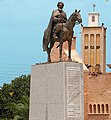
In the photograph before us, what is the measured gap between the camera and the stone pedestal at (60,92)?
11.5m

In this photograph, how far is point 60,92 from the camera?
11.5 meters

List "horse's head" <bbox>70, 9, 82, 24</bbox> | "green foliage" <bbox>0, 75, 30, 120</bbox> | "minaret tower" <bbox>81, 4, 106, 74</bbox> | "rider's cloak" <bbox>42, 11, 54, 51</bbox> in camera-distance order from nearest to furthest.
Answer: "horse's head" <bbox>70, 9, 82, 24</bbox>, "rider's cloak" <bbox>42, 11, 54, 51</bbox>, "green foliage" <bbox>0, 75, 30, 120</bbox>, "minaret tower" <bbox>81, 4, 106, 74</bbox>

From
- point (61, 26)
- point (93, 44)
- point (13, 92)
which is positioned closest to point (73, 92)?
point (61, 26)

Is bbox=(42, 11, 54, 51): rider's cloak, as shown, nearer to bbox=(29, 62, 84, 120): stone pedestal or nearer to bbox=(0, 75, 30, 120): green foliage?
bbox=(29, 62, 84, 120): stone pedestal

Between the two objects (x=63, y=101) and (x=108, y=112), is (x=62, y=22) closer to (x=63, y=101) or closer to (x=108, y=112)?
(x=63, y=101)

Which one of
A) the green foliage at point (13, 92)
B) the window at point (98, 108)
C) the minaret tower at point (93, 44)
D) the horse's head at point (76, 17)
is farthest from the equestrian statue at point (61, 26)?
the minaret tower at point (93, 44)

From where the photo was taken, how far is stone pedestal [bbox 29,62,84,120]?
11.5m

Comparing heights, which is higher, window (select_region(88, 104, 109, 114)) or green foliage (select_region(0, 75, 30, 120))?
green foliage (select_region(0, 75, 30, 120))

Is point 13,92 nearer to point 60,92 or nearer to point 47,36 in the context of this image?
point 47,36

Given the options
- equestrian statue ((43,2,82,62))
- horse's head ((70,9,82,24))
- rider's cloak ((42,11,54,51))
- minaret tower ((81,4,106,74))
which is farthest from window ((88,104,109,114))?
horse's head ((70,9,82,24))

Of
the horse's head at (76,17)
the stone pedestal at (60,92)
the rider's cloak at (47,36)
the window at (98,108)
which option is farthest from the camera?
the window at (98,108)

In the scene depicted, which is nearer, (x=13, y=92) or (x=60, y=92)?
(x=60, y=92)

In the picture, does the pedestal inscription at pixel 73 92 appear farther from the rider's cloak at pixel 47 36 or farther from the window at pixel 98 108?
the window at pixel 98 108

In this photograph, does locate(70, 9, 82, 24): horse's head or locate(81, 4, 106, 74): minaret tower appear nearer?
locate(70, 9, 82, 24): horse's head
